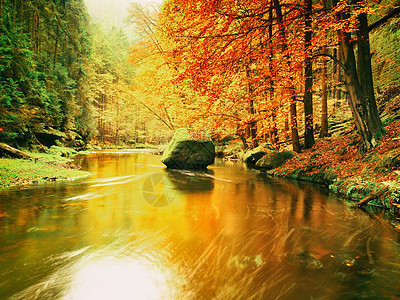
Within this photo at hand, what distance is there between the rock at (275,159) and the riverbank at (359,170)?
4.49 ft

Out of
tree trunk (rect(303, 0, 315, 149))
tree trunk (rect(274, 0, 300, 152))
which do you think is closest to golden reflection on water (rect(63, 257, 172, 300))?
tree trunk (rect(274, 0, 300, 152))

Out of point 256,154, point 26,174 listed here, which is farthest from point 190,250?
point 256,154

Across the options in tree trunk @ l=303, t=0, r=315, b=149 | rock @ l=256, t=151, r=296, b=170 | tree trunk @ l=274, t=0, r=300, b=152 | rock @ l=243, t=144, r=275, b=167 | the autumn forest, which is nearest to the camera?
the autumn forest

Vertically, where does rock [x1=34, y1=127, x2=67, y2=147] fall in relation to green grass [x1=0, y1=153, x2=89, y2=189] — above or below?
above

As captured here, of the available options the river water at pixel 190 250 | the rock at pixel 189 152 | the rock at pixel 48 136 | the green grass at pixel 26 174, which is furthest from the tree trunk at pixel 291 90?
the rock at pixel 48 136

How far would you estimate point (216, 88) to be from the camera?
6.16 m

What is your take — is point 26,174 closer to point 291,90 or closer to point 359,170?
point 291,90

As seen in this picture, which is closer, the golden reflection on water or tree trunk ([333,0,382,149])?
the golden reflection on water

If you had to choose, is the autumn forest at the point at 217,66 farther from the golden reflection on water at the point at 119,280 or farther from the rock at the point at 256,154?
the golden reflection on water at the point at 119,280

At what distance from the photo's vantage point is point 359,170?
5566 millimetres

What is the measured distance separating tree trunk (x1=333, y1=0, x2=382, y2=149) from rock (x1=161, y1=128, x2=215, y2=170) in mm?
6837

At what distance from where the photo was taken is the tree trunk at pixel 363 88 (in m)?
6.03

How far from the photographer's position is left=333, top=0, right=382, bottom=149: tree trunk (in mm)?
6031

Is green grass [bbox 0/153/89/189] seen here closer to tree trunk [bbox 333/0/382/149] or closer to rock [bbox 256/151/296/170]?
rock [bbox 256/151/296/170]
